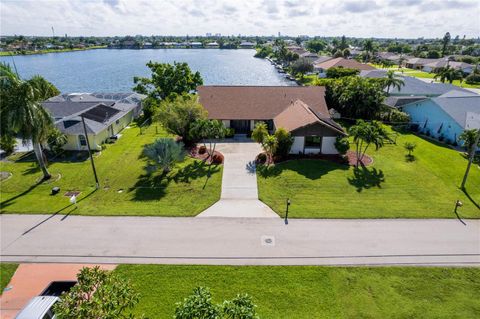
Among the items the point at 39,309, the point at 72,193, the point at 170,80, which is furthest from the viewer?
the point at 170,80

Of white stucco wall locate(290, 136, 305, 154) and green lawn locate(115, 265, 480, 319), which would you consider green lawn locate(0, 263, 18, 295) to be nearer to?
green lawn locate(115, 265, 480, 319)

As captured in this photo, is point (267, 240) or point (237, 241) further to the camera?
point (267, 240)

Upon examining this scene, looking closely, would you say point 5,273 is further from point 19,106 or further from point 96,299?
point 19,106

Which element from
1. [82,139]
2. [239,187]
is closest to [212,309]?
[239,187]

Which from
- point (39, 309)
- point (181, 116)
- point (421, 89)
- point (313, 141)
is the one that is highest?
point (181, 116)

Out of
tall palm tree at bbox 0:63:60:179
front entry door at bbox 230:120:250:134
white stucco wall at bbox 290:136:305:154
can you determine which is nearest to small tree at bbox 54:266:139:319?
tall palm tree at bbox 0:63:60:179

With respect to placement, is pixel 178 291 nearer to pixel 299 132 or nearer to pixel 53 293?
pixel 53 293

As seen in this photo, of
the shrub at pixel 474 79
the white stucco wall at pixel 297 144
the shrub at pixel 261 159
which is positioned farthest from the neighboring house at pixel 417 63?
the shrub at pixel 261 159
